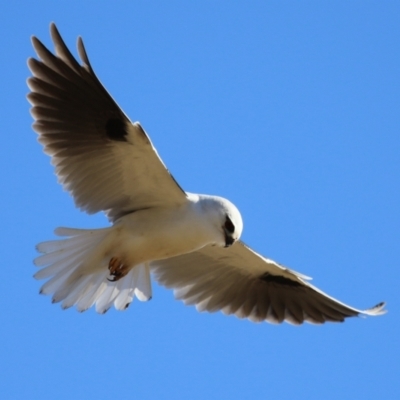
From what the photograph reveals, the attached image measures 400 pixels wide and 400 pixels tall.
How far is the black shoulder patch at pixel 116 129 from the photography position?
761cm

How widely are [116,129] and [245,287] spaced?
86.7 inches

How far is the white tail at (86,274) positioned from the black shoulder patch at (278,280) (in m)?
1.12

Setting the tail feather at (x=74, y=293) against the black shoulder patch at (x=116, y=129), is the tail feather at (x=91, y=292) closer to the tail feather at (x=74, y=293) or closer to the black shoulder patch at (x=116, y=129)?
the tail feather at (x=74, y=293)

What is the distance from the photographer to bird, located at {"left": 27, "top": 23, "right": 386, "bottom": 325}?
25.1ft

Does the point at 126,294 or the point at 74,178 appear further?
the point at 126,294

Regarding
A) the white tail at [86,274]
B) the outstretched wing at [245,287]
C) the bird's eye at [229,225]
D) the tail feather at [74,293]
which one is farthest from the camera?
the outstretched wing at [245,287]

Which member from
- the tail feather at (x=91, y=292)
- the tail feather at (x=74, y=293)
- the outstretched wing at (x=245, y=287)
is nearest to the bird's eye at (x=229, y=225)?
the outstretched wing at (x=245, y=287)

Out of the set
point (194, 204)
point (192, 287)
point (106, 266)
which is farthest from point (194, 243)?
point (192, 287)

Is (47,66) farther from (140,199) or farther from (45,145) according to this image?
(140,199)

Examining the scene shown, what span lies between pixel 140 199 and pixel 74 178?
A: 543mm

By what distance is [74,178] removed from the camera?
7961mm

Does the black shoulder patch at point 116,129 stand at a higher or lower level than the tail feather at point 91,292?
higher

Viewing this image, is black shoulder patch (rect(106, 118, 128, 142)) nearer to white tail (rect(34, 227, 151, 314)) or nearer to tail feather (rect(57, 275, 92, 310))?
white tail (rect(34, 227, 151, 314))

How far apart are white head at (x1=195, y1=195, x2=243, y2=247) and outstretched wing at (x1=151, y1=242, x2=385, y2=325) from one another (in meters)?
1.07
